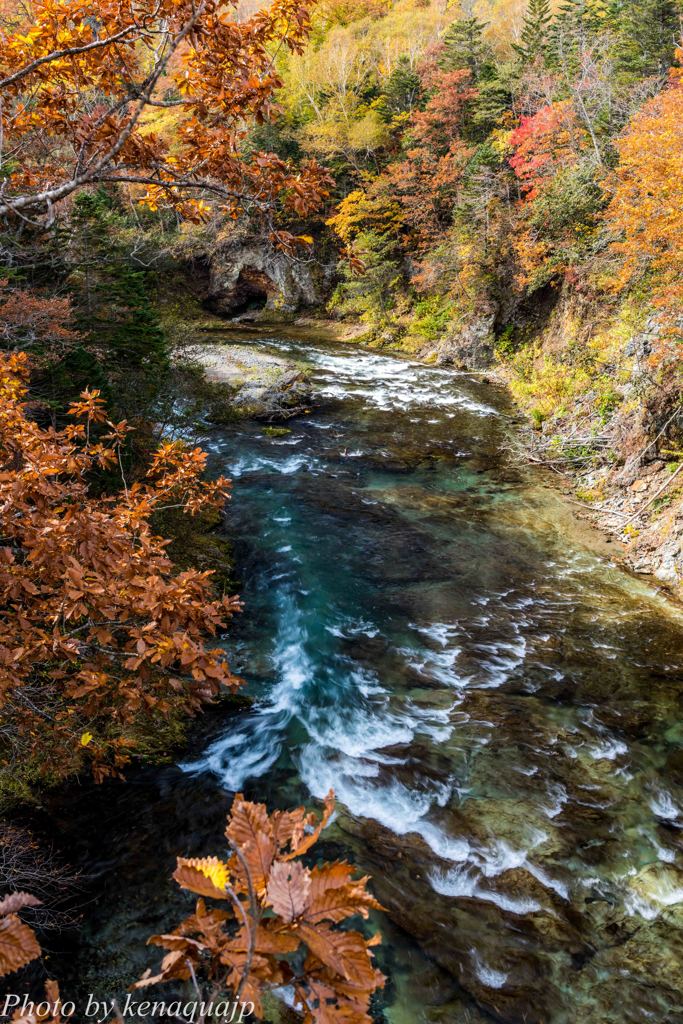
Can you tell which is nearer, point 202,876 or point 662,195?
point 202,876

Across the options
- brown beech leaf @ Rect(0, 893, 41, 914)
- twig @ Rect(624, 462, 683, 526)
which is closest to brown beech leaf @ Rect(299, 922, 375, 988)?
brown beech leaf @ Rect(0, 893, 41, 914)

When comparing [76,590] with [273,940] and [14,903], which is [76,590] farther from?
[273,940]

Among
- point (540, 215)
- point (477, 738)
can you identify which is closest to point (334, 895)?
point (477, 738)

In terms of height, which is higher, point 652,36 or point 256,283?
point 652,36

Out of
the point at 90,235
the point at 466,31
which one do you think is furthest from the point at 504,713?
the point at 466,31

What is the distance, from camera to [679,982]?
335 cm

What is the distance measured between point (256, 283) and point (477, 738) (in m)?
37.4

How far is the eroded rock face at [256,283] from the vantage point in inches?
1403

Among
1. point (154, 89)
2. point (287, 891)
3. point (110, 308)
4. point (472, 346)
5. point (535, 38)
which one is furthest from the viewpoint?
point (535, 38)

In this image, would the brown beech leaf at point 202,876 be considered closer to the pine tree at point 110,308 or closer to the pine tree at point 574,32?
the pine tree at point 110,308

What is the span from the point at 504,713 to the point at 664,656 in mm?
2359

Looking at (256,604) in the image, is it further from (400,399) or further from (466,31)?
(466,31)

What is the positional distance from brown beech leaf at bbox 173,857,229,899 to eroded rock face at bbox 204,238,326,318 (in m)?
37.4

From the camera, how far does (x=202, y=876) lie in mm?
1281
